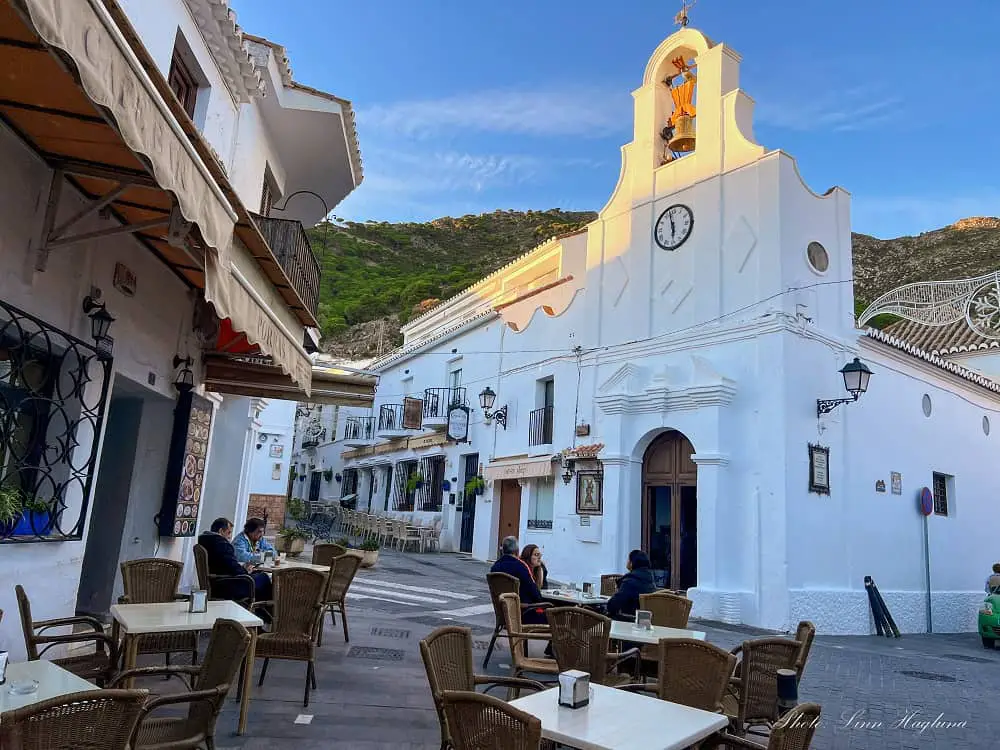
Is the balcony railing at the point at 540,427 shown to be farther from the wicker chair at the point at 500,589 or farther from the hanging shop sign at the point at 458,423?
the wicker chair at the point at 500,589

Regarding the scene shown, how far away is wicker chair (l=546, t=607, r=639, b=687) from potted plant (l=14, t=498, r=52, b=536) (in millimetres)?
3899

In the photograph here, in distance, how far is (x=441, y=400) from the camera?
22797 millimetres

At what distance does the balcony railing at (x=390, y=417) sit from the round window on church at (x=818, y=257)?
1551cm

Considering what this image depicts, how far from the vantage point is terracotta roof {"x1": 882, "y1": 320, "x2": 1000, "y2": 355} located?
1934 cm

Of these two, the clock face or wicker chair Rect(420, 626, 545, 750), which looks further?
the clock face

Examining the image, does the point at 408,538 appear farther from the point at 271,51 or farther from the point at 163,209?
the point at 163,209

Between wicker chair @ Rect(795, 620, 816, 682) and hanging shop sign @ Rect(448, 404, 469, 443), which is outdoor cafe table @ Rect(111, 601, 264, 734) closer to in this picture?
wicker chair @ Rect(795, 620, 816, 682)

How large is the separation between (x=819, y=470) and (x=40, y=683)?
37.4 ft

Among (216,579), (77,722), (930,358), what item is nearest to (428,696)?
(216,579)

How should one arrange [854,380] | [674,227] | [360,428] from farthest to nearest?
1. [360,428]
2. [674,227]
3. [854,380]

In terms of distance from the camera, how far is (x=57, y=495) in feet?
18.4

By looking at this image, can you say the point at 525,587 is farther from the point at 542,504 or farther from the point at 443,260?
the point at 443,260

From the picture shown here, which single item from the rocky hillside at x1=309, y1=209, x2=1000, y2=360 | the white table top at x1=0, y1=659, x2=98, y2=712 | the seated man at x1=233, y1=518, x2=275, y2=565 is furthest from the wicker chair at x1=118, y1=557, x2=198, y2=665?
the rocky hillside at x1=309, y1=209, x2=1000, y2=360

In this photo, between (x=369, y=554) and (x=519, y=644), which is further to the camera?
(x=369, y=554)
